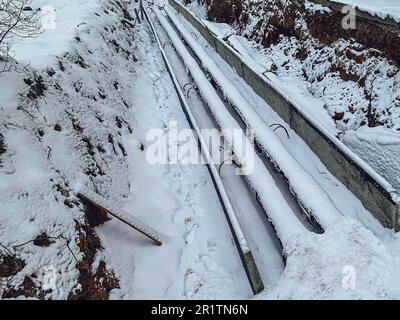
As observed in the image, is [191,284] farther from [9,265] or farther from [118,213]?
[9,265]

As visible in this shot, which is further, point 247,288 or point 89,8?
point 89,8

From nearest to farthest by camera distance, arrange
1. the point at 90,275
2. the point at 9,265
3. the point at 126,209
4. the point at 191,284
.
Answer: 1. the point at 9,265
2. the point at 90,275
3. the point at 191,284
4. the point at 126,209

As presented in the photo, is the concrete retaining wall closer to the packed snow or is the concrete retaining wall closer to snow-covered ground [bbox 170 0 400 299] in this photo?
snow-covered ground [bbox 170 0 400 299]

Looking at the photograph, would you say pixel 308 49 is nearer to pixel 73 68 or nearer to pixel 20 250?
pixel 73 68

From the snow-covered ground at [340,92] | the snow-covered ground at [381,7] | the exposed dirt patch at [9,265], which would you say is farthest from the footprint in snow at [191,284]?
the snow-covered ground at [381,7]

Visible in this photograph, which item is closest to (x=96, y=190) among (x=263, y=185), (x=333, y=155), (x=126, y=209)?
(x=126, y=209)

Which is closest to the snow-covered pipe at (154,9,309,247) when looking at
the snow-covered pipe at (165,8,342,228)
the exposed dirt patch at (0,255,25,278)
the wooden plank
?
the snow-covered pipe at (165,8,342,228)
